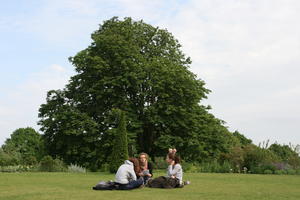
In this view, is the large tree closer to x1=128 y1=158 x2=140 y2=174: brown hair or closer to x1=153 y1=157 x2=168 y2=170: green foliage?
x1=153 y1=157 x2=168 y2=170: green foliage

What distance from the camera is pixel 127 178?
1289 cm

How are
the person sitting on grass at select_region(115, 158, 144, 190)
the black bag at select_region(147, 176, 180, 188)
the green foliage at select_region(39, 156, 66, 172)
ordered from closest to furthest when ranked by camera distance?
the person sitting on grass at select_region(115, 158, 144, 190) < the black bag at select_region(147, 176, 180, 188) < the green foliage at select_region(39, 156, 66, 172)

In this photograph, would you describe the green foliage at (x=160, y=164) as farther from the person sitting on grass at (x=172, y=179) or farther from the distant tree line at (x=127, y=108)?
the person sitting on grass at (x=172, y=179)

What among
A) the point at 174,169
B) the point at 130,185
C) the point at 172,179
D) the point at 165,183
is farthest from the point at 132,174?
the point at 174,169

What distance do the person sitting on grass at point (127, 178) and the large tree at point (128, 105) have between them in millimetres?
16665

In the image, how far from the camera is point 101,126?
1241 inches

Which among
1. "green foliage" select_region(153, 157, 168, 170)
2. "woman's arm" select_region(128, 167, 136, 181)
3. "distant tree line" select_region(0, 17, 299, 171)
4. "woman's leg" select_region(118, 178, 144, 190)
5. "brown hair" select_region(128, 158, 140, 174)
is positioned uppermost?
"distant tree line" select_region(0, 17, 299, 171)

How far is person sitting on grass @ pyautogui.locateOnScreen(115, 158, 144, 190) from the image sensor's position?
12656mm

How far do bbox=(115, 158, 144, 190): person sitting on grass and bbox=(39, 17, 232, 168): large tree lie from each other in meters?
16.7

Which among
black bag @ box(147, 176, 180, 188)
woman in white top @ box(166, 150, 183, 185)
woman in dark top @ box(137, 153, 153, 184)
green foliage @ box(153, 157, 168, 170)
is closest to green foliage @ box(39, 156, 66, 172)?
green foliage @ box(153, 157, 168, 170)

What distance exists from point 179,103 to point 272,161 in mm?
9431

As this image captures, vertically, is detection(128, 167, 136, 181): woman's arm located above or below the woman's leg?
above

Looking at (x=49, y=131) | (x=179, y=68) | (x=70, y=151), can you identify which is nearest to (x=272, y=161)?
(x=179, y=68)

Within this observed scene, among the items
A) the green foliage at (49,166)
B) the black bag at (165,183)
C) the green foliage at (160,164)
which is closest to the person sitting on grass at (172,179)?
the black bag at (165,183)
